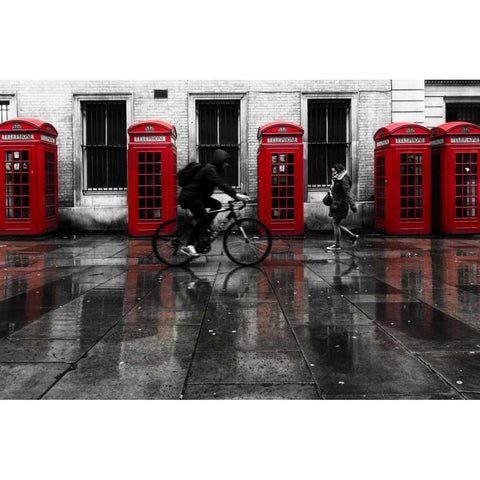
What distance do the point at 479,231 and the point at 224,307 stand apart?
10.2m

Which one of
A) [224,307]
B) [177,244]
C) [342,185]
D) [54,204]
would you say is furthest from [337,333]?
[54,204]

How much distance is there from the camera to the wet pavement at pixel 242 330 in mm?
3484

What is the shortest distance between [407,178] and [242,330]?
1013cm

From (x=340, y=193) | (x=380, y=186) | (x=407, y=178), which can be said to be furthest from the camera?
(x=380, y=186)

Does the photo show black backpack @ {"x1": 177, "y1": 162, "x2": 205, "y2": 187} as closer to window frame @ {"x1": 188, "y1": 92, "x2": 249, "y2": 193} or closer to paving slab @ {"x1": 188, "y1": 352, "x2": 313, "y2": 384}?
paving slab @ {"x1": 188, "y1": 352, "x2": 313, "y2": 384}

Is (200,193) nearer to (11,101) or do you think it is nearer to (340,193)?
(340,193)

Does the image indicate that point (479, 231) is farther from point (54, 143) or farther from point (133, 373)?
point (133, 373)

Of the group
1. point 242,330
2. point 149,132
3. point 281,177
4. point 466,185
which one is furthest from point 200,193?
point 466,185

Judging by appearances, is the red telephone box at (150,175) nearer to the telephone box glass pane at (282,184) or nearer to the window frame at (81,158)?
the window frame at (81,158)

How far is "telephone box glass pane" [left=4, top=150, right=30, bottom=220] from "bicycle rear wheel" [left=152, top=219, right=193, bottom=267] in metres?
6.13

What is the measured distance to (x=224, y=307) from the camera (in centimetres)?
583

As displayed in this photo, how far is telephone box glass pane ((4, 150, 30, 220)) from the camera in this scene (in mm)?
13453

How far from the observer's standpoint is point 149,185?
→ 13.7 meters

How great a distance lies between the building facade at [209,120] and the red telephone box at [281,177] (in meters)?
1.58
